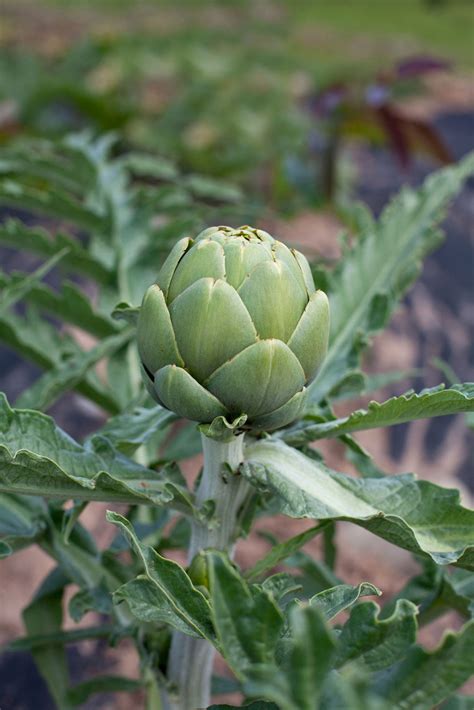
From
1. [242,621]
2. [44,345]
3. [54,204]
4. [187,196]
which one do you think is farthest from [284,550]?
[187,196]

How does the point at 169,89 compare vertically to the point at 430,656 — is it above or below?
above

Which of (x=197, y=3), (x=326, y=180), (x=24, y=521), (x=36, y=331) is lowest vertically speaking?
(x=24, y=521)

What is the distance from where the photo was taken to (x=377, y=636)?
1.34 ft

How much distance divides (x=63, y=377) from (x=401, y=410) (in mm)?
272

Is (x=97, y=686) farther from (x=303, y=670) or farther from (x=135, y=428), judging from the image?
(x=303, y=670)

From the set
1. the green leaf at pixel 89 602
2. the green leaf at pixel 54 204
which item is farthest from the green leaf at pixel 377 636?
the green leaf at pixel 54 204

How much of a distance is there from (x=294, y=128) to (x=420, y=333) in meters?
0.86

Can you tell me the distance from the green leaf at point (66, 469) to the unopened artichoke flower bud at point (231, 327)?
59 mm

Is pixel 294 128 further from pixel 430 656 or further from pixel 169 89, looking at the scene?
pixel 430 656

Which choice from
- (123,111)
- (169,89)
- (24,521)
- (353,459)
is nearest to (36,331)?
(24,521)

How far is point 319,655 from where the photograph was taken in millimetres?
322

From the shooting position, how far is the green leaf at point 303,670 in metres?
0.32

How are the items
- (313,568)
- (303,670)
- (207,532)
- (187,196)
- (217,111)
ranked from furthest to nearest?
(217,111)
(187,196)
(313,568)
(207,532)
(303,670)

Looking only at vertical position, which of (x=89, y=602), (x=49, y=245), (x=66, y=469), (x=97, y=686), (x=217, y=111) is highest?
(x=217, y=111)
